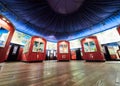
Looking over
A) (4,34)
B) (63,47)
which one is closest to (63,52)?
(63,47)

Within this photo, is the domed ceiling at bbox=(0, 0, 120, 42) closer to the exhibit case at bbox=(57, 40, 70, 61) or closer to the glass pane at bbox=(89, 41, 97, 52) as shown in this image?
the exhibit case at bbox=(57, 40, 70, 61)

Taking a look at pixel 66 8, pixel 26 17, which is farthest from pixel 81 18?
pixel 26 17

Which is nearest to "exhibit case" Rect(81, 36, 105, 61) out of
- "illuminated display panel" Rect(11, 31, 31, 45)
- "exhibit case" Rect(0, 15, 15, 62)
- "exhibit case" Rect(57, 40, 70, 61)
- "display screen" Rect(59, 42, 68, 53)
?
"exhibit case" Rect(57, 40, 70, 61)

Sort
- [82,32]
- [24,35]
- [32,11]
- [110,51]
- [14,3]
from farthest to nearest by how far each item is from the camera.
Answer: [82,32]
[24,35]
[32,11]
[110,51]
[14,3]

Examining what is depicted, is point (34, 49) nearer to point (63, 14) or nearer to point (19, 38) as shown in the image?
point (19, 38)

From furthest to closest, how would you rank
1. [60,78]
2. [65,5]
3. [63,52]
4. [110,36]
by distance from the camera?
[110,36], [65,5], [63,52], [60,78]

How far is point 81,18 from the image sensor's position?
10.6 meters

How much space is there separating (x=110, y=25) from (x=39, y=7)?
11.5m

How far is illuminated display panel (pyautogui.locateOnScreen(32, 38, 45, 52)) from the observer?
6211 millimetres

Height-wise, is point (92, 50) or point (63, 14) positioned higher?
point (63, 14)

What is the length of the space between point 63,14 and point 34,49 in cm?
745

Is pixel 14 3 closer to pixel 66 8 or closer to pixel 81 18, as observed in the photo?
pixel 66 8

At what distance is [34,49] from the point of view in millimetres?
6105

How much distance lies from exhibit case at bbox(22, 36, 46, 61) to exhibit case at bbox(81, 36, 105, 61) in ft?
16.1
